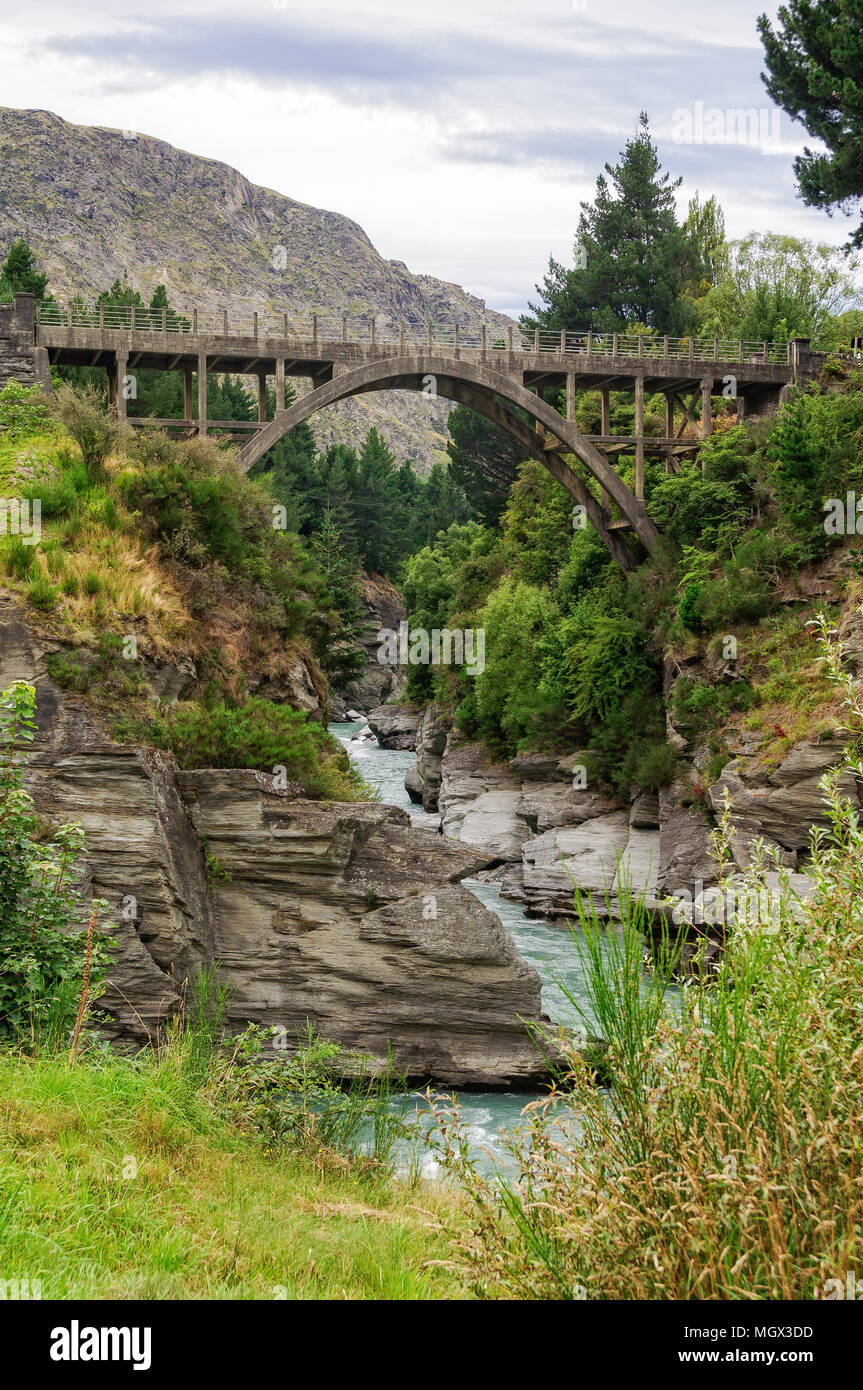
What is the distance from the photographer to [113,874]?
1359 cm

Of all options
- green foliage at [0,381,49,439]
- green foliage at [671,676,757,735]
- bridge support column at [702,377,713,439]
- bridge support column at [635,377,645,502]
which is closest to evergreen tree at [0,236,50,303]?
green foliage at [0,381,49,439]

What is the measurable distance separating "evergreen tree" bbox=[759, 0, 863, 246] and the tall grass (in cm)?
2494

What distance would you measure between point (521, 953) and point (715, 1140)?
59.0 feet

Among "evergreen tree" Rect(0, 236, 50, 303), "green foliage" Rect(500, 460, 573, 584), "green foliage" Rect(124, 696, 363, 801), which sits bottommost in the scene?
"green foliage" Rect(124, 696, 363, 801)

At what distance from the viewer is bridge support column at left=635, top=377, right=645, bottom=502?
30.9 metres

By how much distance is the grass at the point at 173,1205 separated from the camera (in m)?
4.49

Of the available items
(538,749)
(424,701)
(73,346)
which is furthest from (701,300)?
(73,346)

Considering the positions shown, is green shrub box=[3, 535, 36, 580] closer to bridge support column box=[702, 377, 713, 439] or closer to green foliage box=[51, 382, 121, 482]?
green foliage box=[51, 382, 121, 482]

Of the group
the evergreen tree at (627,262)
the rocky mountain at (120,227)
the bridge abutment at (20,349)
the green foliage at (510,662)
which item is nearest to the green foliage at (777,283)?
the evergreen tree at (627,262)

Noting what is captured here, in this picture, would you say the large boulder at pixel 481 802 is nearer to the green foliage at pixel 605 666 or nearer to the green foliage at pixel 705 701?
the green foliage at pixel 605 666

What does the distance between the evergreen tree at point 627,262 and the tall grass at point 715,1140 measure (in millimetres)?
42313

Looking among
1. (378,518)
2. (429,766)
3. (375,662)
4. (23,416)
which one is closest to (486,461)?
(429,766)

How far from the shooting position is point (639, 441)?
30828mm

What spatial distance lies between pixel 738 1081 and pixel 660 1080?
34cm
